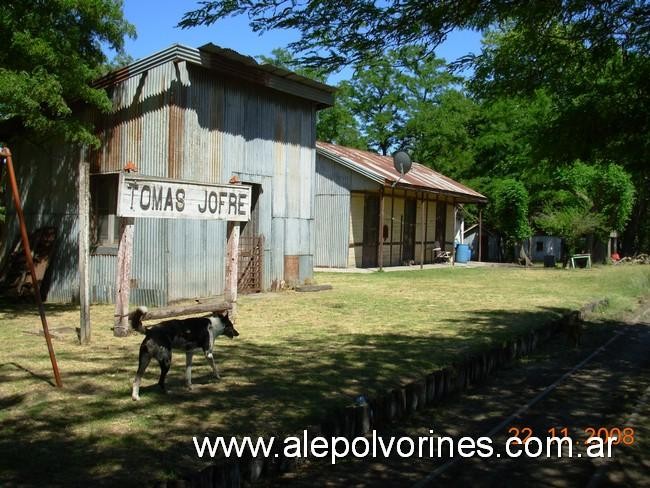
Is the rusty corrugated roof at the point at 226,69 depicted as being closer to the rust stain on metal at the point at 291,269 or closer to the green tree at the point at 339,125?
the rust stain on metal at the point at 291,269

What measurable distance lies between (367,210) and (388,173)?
1697 millimetres

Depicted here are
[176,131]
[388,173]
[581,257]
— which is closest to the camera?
[176,131]

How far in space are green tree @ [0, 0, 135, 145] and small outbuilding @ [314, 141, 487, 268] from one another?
1328 cm

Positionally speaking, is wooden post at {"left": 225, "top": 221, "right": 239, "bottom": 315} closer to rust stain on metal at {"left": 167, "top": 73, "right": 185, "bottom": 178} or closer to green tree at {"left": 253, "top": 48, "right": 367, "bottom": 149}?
rust stain on metal at {"left": 167, "top": 73, "right": 185, "bottom": 178}

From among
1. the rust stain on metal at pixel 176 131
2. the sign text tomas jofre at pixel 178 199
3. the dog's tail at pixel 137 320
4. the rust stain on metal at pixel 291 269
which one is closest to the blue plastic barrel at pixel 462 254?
the rust stain on metal at pixel 291 269

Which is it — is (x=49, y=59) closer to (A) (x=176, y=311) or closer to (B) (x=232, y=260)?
(B) (x=232, y=260)

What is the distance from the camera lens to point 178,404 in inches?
237

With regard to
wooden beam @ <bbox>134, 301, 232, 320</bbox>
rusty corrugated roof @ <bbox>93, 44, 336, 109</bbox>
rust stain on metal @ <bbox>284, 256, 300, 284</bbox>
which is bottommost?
wooden beam @ <bbox>134, 301, 232, 320</bbox>

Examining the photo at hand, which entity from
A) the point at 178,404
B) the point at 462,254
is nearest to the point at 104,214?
the point at 178,404

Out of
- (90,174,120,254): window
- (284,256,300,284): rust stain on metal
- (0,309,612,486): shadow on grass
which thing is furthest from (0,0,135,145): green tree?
(284,256,300,284): rust stain on metal

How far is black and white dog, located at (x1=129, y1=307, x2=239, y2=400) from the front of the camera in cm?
603

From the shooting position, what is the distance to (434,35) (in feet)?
19.7

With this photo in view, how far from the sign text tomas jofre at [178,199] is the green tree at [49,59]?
1.90 m

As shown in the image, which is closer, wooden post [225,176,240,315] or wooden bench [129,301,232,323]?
wooden bench [129,301,232,323]
